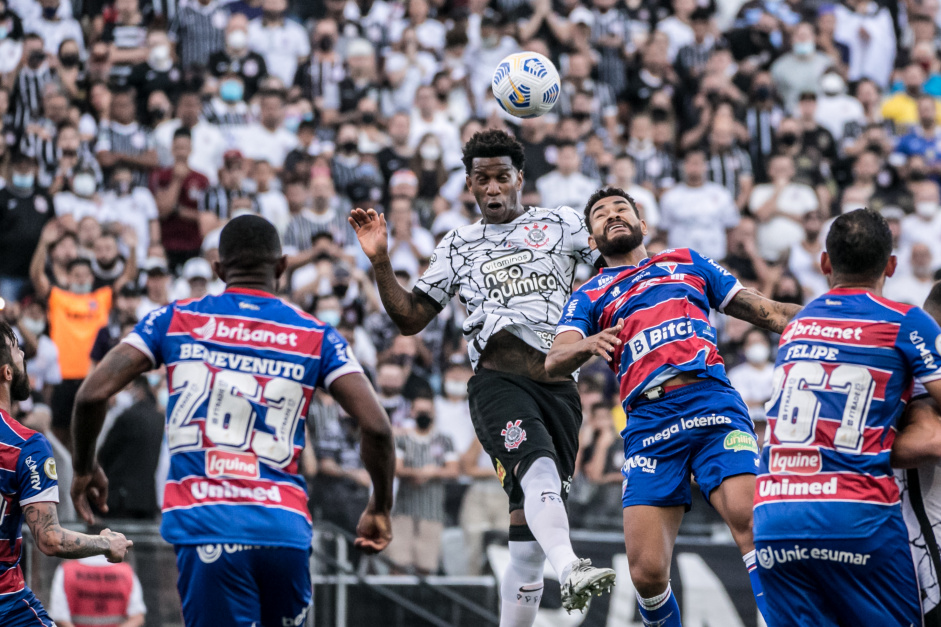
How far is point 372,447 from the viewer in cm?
647

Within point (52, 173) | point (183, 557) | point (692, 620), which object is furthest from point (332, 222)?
point (183, 557)

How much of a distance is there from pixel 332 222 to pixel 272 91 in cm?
247

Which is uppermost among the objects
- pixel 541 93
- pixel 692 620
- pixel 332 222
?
pixel 541 93

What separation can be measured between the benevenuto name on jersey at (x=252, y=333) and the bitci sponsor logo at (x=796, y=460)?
7.86 ft

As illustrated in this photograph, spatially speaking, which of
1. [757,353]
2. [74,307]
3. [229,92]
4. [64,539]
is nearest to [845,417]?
[64,539]

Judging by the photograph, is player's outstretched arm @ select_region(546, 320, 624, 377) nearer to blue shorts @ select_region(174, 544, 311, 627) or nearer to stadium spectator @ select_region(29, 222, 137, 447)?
blue shorts @ select_region(174, 544, 311, 627)

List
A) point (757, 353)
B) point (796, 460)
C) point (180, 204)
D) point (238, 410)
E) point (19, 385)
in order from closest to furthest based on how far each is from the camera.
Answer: point (796, 460), point (238, 410), point (19, 385), point (757, 353), point (180, 204)

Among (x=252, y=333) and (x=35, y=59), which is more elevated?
(x=35, y=59)

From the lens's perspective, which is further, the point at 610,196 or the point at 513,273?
the point at 513,273

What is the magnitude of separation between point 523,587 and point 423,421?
16.0 feet

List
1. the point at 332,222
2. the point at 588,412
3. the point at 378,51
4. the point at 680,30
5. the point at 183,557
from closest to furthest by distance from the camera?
the point at 183,557, the point at 588,412, the point at 332,222, the point at 378,51, the point at 680,30

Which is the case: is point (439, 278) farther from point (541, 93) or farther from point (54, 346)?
point (54, 346)

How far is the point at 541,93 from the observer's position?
9195 millimetres

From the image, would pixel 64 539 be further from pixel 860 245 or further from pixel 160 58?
pixel 160 58
